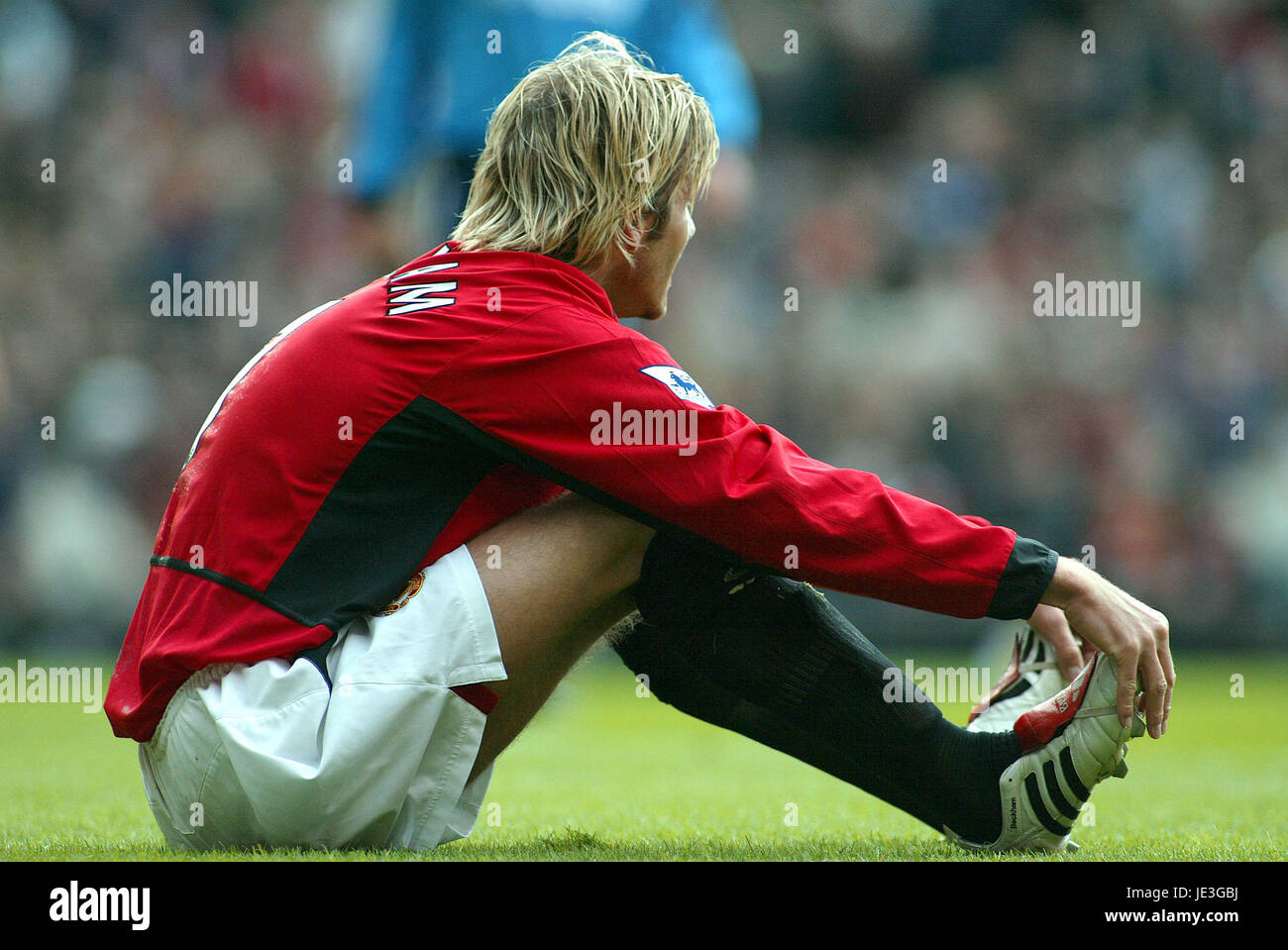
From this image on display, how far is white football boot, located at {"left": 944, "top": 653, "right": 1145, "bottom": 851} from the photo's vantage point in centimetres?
204

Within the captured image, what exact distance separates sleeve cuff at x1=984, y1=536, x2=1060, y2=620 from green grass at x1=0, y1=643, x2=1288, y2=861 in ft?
1.28

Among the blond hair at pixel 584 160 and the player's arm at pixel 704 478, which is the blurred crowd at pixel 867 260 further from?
the player's arm at pixel 704 478

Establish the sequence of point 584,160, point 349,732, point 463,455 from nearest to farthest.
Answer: point 349,732 < point 463,455 < point 584,160

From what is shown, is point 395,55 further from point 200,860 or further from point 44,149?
point 44,149

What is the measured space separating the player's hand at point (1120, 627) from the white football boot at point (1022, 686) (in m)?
0.33

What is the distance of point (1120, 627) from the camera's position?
1.97m

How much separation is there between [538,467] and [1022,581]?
661 millimetres

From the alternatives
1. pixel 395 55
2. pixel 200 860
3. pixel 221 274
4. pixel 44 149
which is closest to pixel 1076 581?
pixel 200 860

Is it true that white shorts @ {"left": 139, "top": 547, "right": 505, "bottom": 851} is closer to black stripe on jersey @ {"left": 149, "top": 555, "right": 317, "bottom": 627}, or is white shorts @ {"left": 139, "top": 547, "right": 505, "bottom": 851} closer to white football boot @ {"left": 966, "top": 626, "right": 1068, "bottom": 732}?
black stripe on jersey @ {"left": 149, "top": 555, "right": 317, "bottom": 627}

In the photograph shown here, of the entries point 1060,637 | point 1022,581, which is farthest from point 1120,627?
point 1060,637

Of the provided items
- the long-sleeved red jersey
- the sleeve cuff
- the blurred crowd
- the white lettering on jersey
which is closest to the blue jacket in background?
the white lettering on jersey

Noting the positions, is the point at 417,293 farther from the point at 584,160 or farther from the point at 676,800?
the point at 676,800

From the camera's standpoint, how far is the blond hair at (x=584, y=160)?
2166 mm

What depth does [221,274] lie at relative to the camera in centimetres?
821
